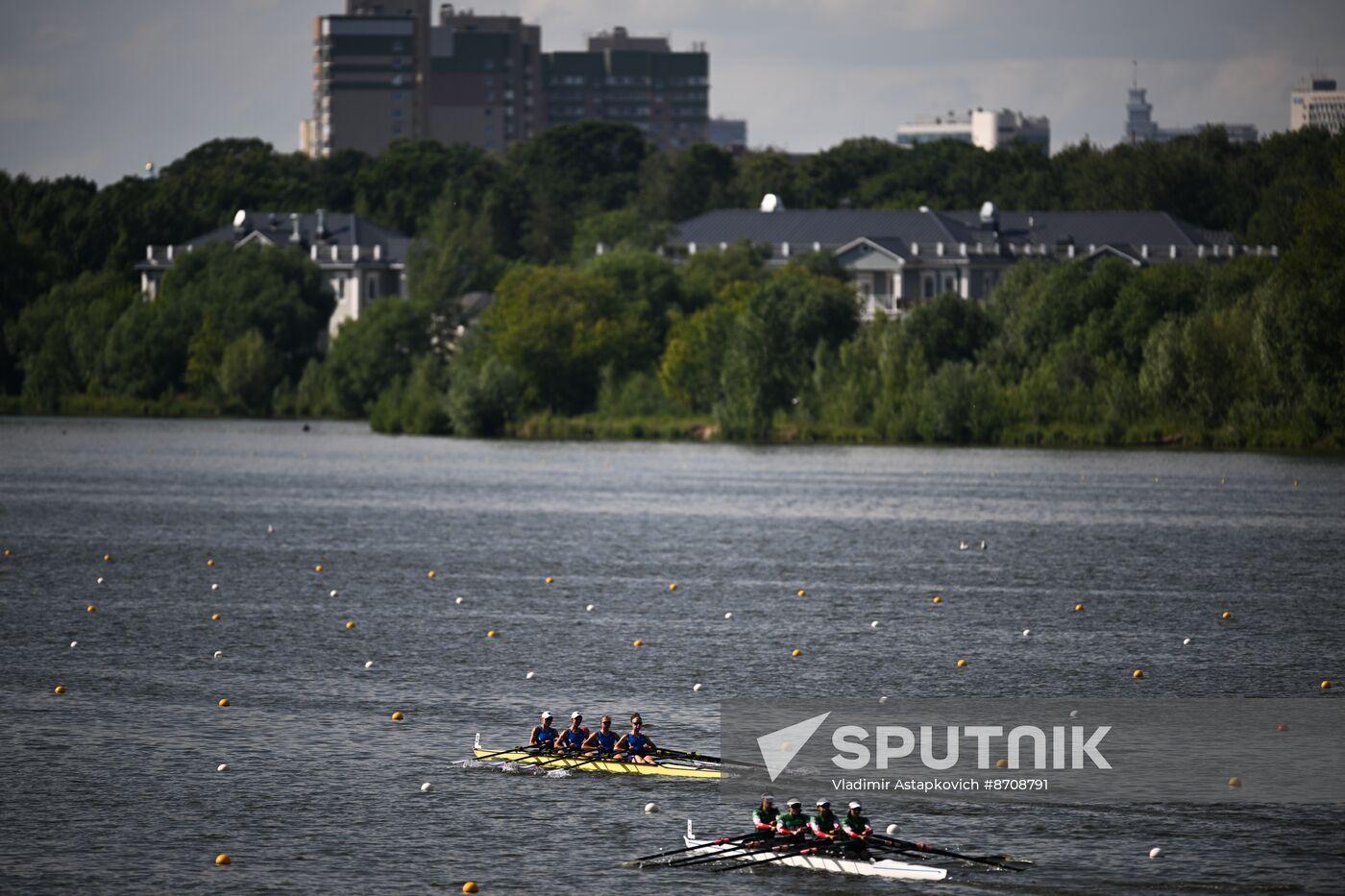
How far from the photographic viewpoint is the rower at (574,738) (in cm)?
3241

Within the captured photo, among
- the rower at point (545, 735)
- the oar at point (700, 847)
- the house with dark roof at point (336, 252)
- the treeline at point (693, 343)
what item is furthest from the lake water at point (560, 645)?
the house with dark roof at point (336, 252)

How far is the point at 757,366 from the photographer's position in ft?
419

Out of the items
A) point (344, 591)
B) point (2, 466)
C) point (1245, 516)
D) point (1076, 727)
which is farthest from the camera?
point (2, 466)

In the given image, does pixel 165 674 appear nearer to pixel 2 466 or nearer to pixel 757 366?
pixel 2 466

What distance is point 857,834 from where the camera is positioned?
88.5ft

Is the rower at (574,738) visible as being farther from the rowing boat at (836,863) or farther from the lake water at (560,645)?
the rowing boat at (836,863)

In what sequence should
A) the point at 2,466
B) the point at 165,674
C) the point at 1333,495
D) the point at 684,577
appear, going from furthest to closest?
the point at 2,466
the point at 1333,495
the point at 684,577
the point at 165,674

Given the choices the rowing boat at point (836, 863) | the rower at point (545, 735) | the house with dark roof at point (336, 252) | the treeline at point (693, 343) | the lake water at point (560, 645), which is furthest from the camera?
the house with dark roof at point (336, 252)

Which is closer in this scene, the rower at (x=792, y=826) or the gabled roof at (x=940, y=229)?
the rower at (x=792, y=826)

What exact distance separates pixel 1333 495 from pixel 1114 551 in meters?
Answer: 23.1

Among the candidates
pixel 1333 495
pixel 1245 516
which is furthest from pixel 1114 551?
pixel 1333 495

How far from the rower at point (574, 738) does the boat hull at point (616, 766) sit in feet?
0.51

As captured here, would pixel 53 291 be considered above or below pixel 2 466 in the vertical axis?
above

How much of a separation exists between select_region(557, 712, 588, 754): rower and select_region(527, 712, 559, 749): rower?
163 mm
